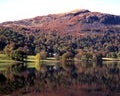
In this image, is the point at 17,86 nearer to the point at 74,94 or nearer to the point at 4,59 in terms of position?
the point at 74,94

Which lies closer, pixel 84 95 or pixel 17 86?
pixel 84 95

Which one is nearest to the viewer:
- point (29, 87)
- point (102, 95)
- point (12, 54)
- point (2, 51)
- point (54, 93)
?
point (102, 95)

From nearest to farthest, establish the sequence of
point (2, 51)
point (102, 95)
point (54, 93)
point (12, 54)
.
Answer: point (102, 95) → point (54, 93) → point (12, 54) → point (2, 51)

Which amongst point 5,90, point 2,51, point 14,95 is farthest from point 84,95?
point 2,51

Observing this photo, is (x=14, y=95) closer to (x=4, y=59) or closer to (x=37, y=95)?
(x=37, y=95)

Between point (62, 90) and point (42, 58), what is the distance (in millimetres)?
134018

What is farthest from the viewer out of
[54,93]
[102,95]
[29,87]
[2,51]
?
[2,51]

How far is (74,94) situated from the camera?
187 feet

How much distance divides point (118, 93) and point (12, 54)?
11013 cm

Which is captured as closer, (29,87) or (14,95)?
(14,95)

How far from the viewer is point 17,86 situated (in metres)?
67.6

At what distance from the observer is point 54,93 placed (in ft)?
192

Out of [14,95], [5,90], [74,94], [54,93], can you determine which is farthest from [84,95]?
[5,90]

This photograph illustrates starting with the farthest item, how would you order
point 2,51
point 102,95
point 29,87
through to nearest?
point 2,51 → point 29,87 → point 102,95
